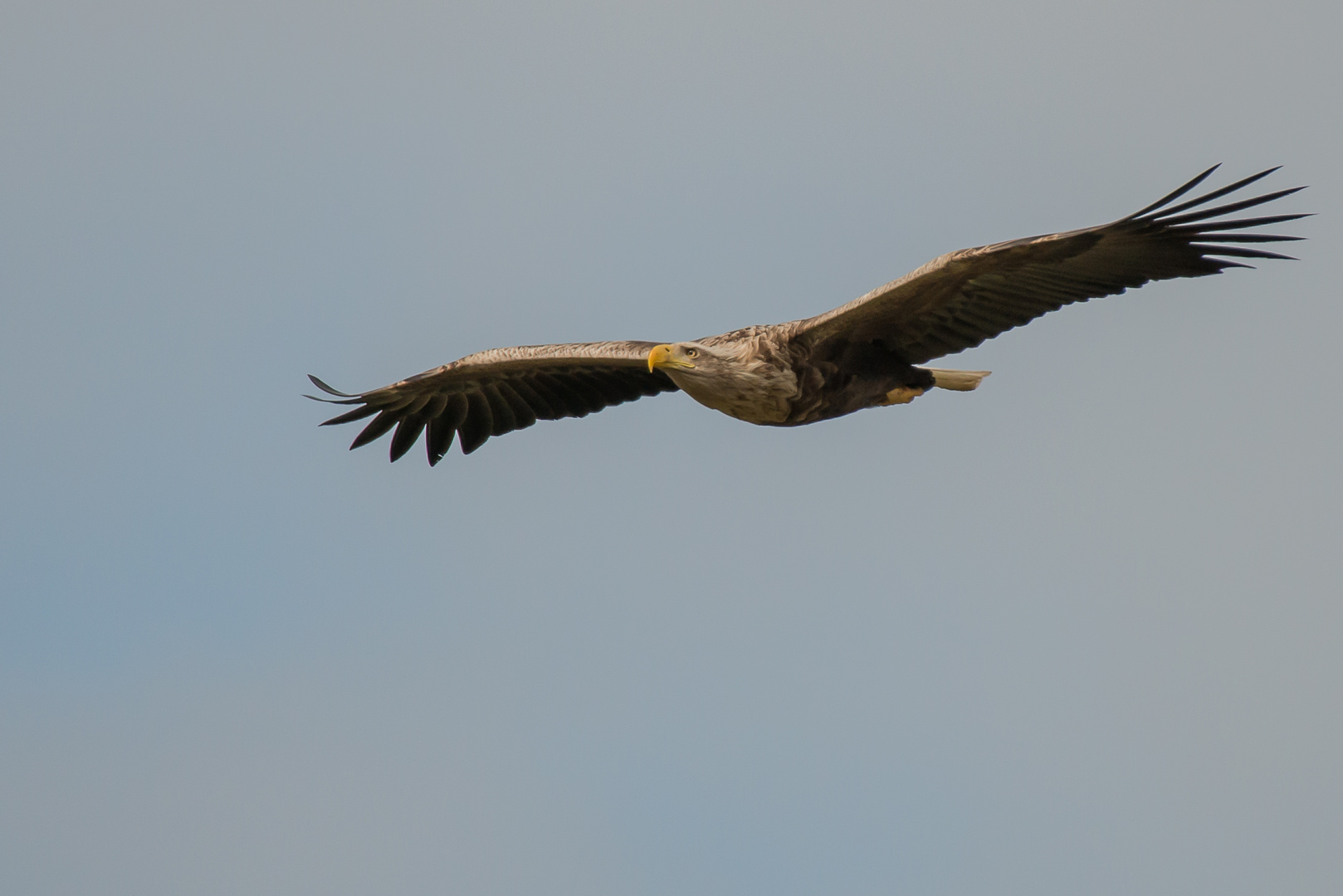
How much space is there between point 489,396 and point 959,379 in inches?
145

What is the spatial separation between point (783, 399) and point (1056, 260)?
6.12 ft

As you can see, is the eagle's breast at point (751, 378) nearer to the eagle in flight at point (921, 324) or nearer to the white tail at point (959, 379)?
the eagle in flight at point (921, 324)

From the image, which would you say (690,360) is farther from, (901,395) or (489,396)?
(489,396)

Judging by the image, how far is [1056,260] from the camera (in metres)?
10.2

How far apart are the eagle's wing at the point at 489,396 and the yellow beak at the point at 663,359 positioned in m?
1.38

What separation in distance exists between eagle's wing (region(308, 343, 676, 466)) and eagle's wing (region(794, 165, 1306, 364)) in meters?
2.16

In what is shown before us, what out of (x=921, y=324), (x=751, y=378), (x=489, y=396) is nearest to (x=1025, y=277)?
(x=921, y=324)

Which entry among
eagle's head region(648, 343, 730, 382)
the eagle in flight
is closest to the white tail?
the eagle in flight

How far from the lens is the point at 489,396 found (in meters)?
12.9

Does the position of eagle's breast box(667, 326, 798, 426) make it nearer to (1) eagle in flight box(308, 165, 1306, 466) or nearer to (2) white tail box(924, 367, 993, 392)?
(1) eagle in flight box(308, 165, 1306, 466)

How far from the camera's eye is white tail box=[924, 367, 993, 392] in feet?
37.1

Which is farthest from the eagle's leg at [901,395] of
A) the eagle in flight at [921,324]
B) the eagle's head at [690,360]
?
the eagle's head at [690,360]

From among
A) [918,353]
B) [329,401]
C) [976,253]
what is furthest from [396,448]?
[976,253]

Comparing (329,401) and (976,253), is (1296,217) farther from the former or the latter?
(329,401)
